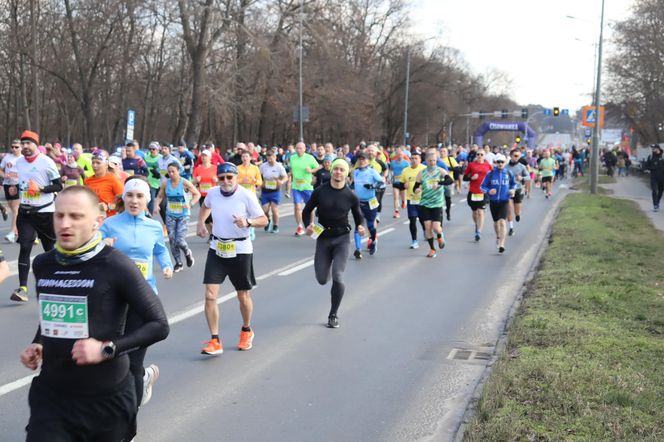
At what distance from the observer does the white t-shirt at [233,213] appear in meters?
7.68

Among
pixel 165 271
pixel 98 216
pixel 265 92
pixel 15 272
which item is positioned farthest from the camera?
pixel 265 92

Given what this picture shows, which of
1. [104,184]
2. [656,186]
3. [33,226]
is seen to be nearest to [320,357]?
[104,184]

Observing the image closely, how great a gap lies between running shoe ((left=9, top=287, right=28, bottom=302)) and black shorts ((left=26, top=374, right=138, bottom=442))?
21.6ft

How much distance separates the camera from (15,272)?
12133 millimetres

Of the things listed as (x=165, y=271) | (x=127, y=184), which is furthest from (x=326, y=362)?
(x=127, y=184)

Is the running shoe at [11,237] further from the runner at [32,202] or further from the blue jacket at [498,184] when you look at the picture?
the blue jacket at [498,184]

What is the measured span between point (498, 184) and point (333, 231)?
7.27 meters

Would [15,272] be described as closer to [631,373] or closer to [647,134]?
[631,373]

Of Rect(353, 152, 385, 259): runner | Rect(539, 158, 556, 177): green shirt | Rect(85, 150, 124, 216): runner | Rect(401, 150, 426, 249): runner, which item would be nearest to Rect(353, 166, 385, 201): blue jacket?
Rect(353, 152, 385, 259): runner

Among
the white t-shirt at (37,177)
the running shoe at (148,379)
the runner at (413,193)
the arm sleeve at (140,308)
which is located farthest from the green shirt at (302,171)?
the arm sleeve at (140,308)

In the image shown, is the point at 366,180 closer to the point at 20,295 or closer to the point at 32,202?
the point at 32,202

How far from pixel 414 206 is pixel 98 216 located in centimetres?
1226

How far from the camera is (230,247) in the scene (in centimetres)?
764

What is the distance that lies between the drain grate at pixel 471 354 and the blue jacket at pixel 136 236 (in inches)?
116
